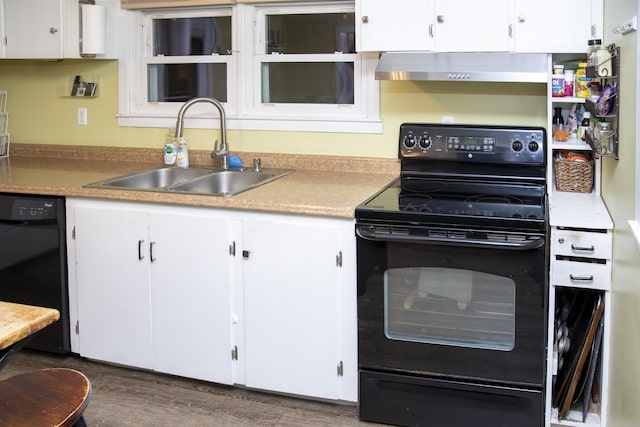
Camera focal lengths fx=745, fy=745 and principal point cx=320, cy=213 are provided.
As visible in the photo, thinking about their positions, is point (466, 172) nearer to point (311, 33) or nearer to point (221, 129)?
point (311, 33)

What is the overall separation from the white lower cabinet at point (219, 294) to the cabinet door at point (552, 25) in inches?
39.8

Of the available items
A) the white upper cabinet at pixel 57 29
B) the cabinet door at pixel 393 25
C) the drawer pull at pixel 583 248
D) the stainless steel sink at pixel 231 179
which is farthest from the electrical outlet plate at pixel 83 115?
the drawer pull at pixel 583 248

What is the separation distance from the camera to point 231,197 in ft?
9.73

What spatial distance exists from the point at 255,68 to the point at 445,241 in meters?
1.59

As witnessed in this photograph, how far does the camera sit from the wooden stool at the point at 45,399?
180 cm

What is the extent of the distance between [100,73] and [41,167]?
617mm

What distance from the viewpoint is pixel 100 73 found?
13.3 ft

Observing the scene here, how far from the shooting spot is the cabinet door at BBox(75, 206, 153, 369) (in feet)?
10.4

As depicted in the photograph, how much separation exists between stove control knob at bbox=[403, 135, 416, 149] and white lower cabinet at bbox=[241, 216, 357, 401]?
678 millimetres

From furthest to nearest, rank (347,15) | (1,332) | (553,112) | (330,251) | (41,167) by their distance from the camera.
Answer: (41,167)
(347,15)
(553,112)
(330,251)
(1,332)

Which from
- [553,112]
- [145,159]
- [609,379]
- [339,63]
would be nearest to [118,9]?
[145,159]

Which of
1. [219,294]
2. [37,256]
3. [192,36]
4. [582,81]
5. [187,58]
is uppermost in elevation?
[192,36]

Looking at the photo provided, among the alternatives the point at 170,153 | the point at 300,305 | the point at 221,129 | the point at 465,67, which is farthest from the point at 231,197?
the point at 465,67

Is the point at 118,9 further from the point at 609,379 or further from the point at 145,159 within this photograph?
the point at 609,379
